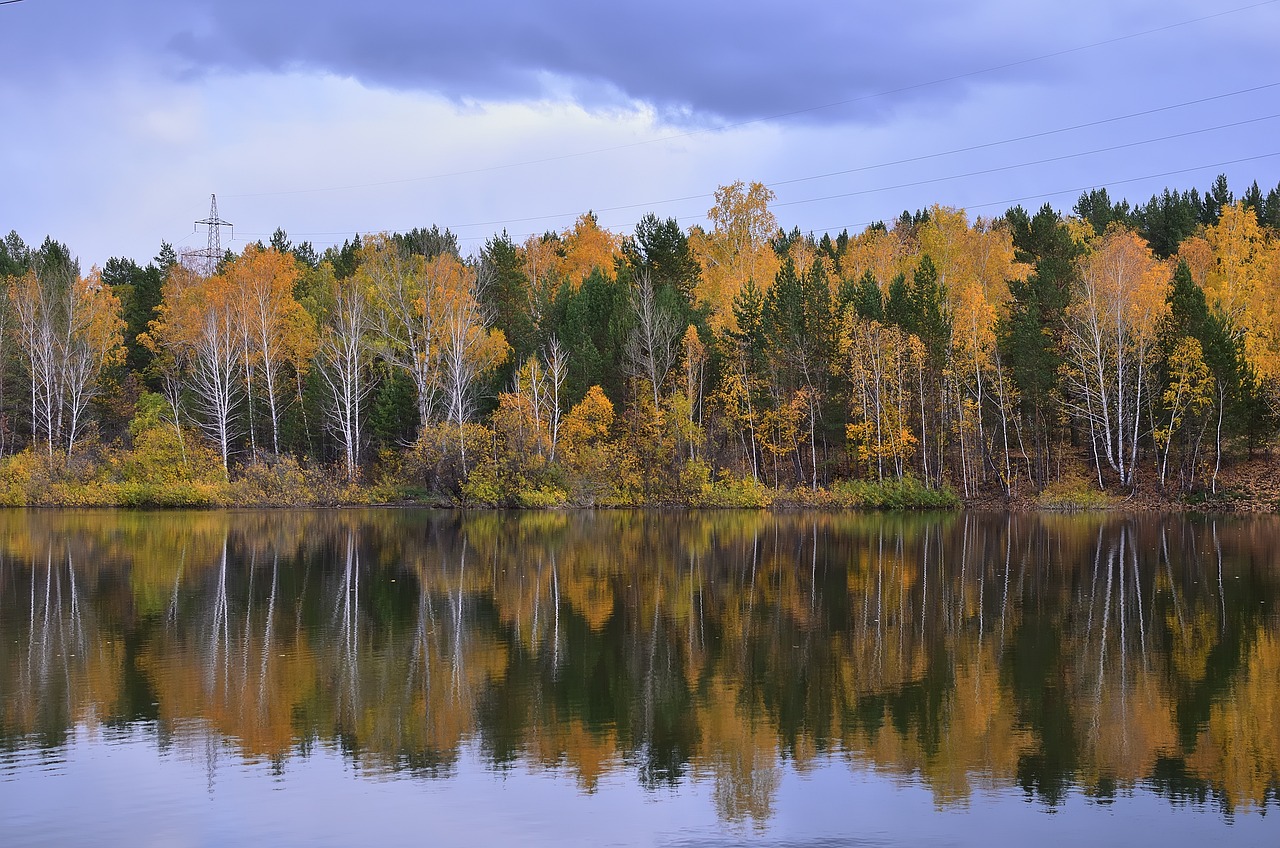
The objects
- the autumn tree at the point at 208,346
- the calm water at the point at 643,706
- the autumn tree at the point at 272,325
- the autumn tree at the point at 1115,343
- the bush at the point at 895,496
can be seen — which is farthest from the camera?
the autumn tree at the point at 272,325

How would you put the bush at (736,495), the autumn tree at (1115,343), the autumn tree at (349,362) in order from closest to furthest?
1. the autumn tree at (1115,343)
2. the bush at (736,495)
3. the autumn tree at (349,362)

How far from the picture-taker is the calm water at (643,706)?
1080 centimetres

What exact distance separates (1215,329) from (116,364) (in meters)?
67.6

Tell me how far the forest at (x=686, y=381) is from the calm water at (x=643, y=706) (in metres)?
30.6

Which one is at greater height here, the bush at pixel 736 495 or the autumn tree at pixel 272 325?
the autumn tree at pixel 272 325

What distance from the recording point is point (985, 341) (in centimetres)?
6116

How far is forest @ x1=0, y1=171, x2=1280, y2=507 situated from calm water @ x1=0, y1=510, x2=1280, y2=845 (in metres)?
30.6

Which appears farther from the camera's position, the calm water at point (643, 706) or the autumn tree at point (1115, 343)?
the autumn tree at point (1115, 343)

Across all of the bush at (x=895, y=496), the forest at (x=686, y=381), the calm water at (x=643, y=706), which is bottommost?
the calm water at (x=643, y=706)

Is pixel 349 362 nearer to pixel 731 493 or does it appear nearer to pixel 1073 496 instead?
pixel 731 493

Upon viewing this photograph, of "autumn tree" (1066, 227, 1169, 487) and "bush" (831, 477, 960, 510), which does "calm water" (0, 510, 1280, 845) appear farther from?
"bush" (831, 477, 960, 510)

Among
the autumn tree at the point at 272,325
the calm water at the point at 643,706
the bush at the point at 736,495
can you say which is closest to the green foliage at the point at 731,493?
the bush at the point at 736,495

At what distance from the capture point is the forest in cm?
5834

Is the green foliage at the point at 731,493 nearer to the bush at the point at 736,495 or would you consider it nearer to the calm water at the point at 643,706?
the bush at the point at 736,495
